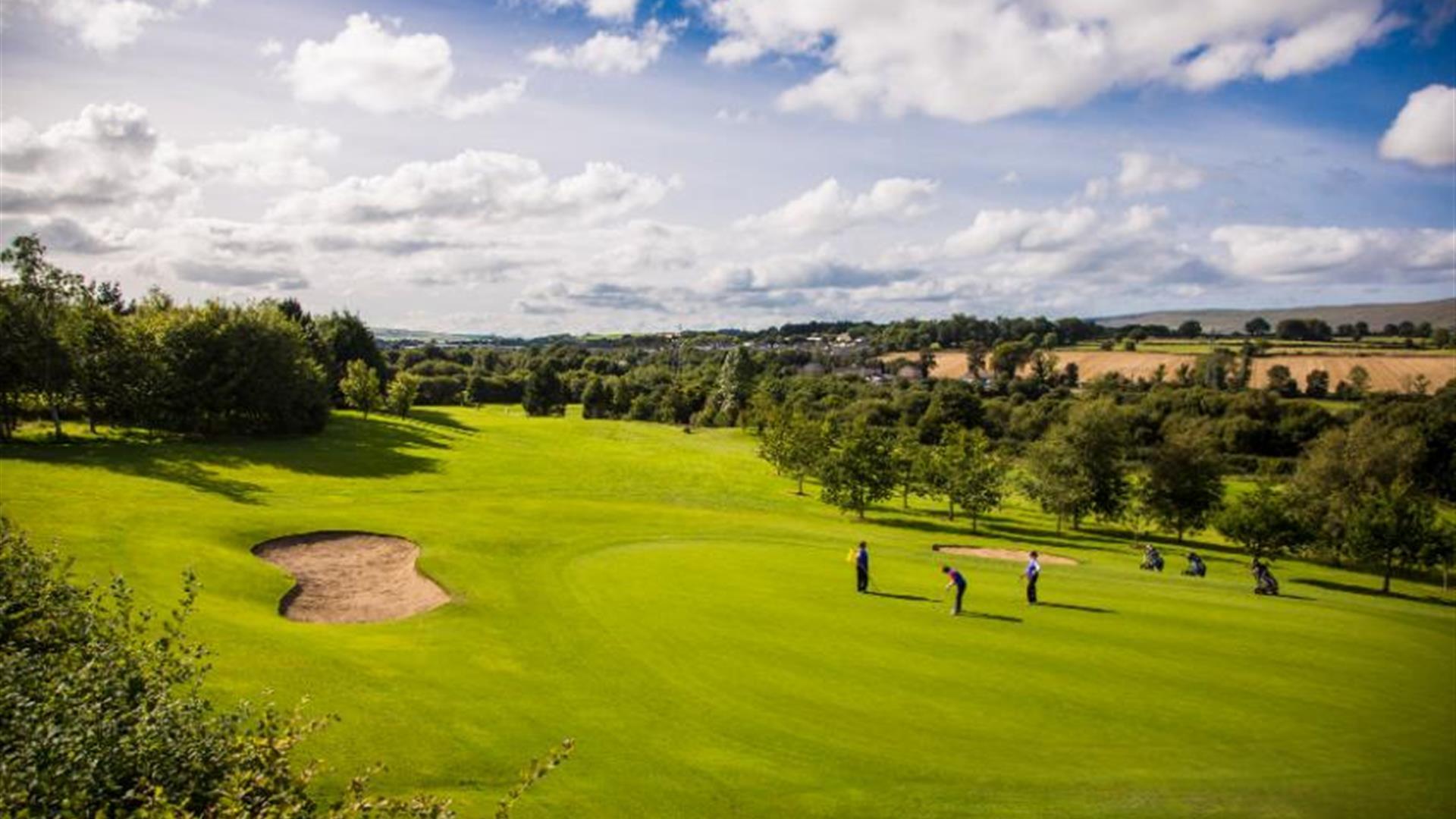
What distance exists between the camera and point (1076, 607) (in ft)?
109

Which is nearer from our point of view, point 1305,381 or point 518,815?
point 518,815

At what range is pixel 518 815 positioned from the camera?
1471 cm

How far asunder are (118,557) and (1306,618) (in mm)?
48280

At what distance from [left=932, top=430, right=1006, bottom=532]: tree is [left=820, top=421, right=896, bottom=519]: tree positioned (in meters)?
4.76

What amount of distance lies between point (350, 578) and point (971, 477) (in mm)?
47881

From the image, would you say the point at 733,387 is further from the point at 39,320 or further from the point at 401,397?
the point at 39,320

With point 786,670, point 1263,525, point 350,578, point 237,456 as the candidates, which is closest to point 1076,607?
point 786,670

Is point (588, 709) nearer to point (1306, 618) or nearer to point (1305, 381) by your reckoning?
point (1306, 618)

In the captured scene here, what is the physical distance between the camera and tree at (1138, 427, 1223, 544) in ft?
218

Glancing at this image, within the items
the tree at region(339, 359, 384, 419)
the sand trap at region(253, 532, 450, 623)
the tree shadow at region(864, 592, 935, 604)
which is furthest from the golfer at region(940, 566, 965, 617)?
the tree at region(339, 359, 384, 419)

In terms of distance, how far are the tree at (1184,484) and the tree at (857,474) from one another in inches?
930

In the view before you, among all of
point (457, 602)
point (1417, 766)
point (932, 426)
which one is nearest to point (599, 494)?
point (457, 602)

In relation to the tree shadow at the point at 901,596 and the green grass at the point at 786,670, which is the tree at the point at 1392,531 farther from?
the tree shadow at the point at 901,596

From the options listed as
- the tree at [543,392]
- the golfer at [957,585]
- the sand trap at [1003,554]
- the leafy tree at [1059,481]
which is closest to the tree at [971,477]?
the leafy tree at [1059,481]
